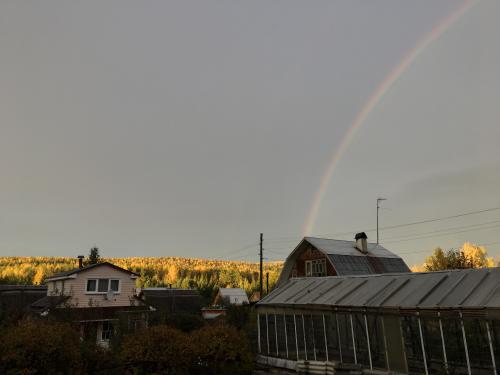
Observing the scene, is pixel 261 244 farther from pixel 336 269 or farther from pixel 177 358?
pixel 177 358

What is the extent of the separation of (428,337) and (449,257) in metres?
41.9

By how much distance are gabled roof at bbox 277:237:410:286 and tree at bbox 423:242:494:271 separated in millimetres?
11474

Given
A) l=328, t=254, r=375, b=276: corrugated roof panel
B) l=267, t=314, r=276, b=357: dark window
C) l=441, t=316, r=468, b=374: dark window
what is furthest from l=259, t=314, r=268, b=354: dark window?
l=328, t=254, r=375, b=276: corrugated roof panel

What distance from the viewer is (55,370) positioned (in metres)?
13.7

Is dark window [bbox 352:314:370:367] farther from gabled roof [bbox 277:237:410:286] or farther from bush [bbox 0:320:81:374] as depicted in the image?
bush [bbox 0:320:81:374]

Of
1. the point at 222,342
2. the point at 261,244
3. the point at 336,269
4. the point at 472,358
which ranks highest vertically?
the point at 261,244

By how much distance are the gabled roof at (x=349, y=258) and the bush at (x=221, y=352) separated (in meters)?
21.2

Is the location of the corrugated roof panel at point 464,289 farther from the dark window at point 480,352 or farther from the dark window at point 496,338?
the dark window at point 496,338

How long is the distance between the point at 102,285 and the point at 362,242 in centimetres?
2865

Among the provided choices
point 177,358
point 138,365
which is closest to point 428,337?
point 177,358

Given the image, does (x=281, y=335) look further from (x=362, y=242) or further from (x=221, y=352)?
(x=362, y=242)

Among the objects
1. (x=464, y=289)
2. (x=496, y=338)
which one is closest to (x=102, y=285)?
(x=464, y=289)

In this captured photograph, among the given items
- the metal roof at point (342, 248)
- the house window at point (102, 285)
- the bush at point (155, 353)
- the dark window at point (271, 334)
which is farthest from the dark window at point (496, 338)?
the house window at point (102, 285)

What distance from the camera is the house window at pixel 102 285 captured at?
35438 millimetres
